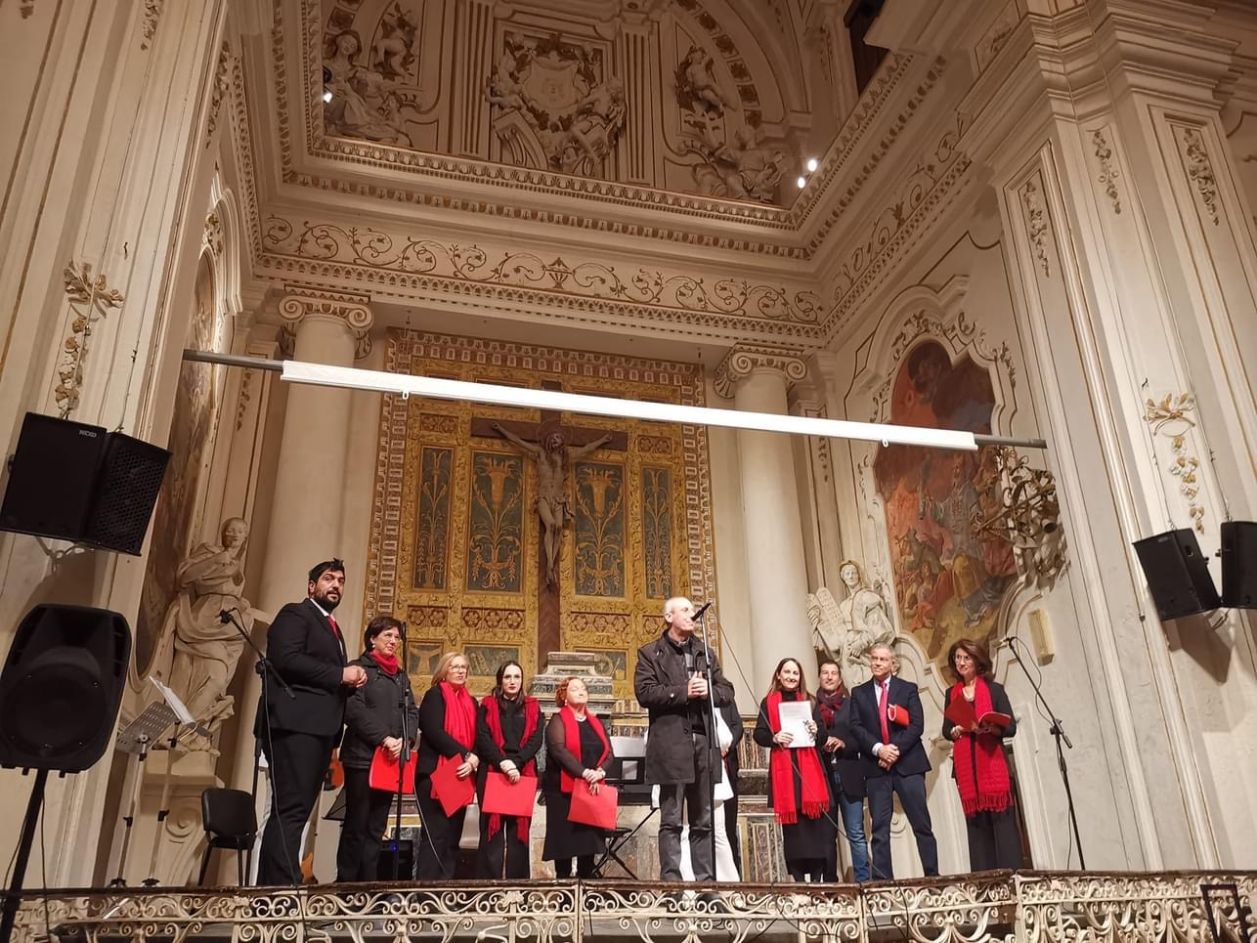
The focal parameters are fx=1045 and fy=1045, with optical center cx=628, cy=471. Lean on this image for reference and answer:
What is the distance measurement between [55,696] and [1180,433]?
5.96 m

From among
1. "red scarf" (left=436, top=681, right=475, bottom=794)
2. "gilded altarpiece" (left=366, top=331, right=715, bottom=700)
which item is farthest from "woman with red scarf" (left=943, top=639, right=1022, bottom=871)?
"gilded altarpiece" (left=366, top=331, right=715, bottom=700)

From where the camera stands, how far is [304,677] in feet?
15.8

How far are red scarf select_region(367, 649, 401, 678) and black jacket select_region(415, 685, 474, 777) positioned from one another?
36cm

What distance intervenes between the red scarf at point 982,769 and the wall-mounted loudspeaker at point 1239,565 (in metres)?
1.37

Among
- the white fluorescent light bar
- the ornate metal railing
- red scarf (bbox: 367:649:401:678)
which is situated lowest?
the ornate metal railing

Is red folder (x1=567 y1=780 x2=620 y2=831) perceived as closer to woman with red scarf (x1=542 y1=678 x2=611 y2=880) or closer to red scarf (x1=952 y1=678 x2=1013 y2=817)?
woman with red scarf (x1=542 y1=678 x2=611 y2=880)

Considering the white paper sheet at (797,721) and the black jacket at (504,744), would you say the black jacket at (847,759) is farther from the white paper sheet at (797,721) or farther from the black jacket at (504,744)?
the black jacket at (504,744)

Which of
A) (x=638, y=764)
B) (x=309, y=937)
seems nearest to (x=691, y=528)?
(x=638, y=764)

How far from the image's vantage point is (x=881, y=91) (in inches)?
384

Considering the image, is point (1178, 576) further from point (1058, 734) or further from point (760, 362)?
point (760, 362)

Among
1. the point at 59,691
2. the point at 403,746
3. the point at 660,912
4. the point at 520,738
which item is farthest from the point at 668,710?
the point at 59,691

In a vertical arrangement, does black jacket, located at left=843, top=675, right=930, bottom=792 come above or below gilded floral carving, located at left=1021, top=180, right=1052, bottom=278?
below

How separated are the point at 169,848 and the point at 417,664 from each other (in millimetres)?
2822

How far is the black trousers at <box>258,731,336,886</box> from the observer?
15.0 feet
